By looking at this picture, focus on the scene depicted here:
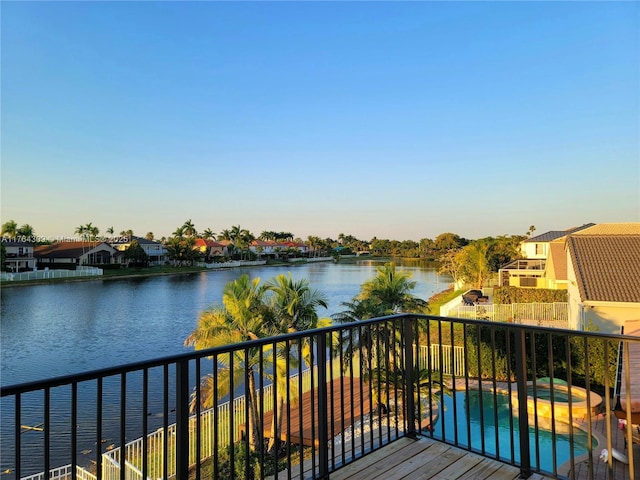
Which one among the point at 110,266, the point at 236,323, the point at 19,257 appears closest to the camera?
the point at 236,323

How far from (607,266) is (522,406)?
1233 cm

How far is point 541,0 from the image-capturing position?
8.33 meters

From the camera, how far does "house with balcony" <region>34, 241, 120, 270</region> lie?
48.5 metres

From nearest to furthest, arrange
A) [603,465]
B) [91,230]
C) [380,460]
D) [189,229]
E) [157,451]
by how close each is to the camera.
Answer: [380,460], [603,465], [157,451], [91,230], [189,229]

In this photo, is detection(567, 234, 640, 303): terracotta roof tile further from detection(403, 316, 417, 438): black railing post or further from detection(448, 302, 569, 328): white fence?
detection(403, 316, 417, 438): black railing post

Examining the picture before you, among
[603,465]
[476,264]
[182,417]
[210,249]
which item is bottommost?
[603,465]

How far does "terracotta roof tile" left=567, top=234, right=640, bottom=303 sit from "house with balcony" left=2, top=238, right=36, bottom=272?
50.0 m

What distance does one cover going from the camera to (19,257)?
45.5 m

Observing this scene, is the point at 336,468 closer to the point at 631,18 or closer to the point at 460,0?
the point at 631,18

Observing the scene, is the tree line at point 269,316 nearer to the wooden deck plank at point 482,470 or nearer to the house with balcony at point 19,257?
the wooden deck plank at point 482,470

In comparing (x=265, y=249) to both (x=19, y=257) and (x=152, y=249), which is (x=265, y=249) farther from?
(x=19, y=257)

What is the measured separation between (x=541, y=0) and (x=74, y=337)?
2140 centimetres

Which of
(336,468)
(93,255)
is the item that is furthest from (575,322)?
(93,255)

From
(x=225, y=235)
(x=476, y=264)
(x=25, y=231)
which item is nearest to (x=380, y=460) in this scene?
(x=476, y=264)
